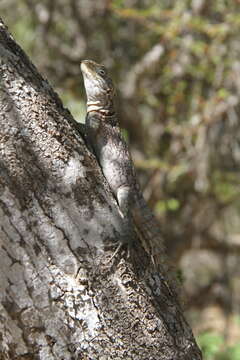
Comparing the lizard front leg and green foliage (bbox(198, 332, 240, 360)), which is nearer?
the lizard front leg

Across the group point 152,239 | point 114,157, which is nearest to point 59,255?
point 152,239

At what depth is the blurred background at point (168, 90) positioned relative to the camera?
7.33 metres

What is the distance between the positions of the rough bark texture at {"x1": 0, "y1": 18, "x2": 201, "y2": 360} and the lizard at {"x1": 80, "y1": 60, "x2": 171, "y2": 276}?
0.80ft

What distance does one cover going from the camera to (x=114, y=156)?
335 centimetres

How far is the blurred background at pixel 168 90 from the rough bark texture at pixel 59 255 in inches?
180

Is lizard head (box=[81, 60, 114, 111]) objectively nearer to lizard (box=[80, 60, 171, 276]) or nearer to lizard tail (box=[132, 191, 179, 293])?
lizard (box=[80, 60, 171, 276])

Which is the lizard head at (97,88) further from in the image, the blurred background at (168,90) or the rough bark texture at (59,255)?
the blurred background at (168,90)

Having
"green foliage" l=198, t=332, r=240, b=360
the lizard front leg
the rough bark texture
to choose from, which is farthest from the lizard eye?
"green foliage" l=198, t=332, r=240, b=360

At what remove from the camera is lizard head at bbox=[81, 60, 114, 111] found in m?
3.92

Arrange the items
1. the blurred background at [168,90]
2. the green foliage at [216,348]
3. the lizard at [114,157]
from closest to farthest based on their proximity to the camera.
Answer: the lizard at [114,157] < the green foliage at [216,348] < the blurred background at [168,90]

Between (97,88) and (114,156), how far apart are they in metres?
0.78

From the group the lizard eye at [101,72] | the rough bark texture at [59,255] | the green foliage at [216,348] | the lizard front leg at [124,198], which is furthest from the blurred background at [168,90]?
the rough bark texture at [59,255]

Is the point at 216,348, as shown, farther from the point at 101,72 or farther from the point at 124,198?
the point at 124,198

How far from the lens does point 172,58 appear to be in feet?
25.2
